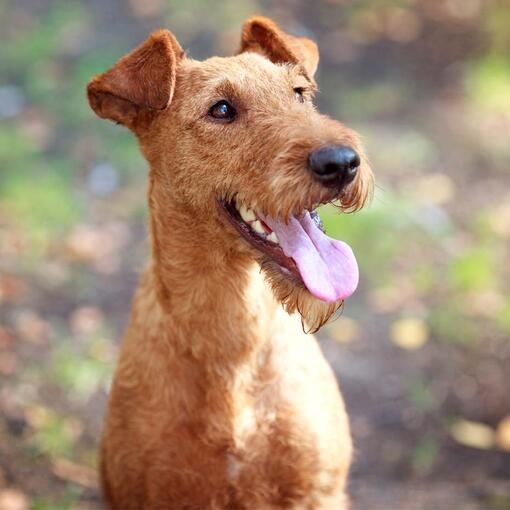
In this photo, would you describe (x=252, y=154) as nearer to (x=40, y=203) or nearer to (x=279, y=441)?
(x=279, y=441)

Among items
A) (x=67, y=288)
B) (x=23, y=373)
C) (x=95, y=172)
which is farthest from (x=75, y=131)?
(x=23, y=373)

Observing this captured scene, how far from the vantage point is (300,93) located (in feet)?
11.9

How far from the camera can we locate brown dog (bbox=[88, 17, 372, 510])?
3281 millimetres

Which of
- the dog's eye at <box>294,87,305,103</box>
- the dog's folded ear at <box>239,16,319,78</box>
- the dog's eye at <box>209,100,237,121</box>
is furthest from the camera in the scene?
the dog's folded ear at <box>239,16,319,78</box>

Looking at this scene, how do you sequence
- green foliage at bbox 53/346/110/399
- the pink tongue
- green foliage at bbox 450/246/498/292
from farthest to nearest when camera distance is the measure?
green foliage at bbox 450/246/498/292
green foliage at bbox 53/346/110/399
the pink tongue

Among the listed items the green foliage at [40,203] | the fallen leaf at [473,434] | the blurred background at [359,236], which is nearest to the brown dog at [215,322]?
the blurred background at [359,236]

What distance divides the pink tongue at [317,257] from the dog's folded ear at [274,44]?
829 mm

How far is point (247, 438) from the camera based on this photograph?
344 cm

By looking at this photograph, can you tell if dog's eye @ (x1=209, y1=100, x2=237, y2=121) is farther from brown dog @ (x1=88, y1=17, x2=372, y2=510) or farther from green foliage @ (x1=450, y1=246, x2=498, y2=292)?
green foliage @ (x1=450, y1=246, x2=498, y2=292)

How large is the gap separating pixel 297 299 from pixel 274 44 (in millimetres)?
1221

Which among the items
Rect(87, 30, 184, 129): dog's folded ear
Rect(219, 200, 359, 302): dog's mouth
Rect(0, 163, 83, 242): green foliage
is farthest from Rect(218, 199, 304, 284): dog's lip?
Rect(0, 163, 83, 242): green foliage

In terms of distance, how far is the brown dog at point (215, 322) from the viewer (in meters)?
3.28

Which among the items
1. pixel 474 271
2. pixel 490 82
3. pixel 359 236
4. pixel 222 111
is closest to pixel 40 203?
pixel 359 236

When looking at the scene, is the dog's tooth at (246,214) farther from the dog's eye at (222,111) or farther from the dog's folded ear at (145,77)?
the dog's folded ear at (145,77)
